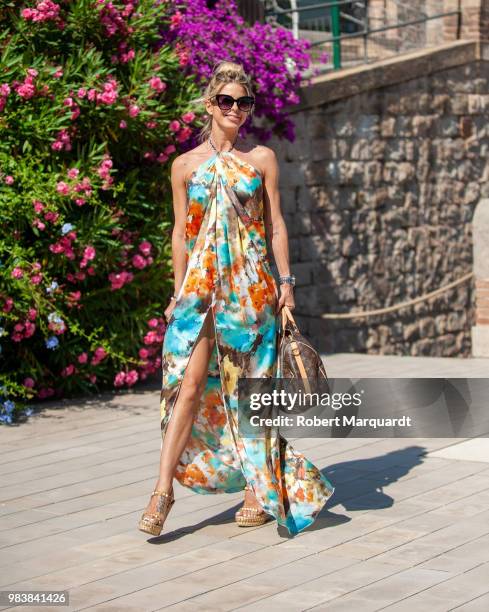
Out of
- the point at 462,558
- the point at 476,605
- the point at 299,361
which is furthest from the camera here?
the point at 299,361

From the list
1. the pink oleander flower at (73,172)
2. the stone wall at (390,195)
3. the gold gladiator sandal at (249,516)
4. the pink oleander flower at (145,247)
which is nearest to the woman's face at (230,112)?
the gold gladiator sandal at (249,516)

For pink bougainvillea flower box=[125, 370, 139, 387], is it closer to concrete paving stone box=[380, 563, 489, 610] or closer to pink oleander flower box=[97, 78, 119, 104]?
pink oleander flower box=[97, 78, 119, 104]

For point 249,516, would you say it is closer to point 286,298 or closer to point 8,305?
point 286,298

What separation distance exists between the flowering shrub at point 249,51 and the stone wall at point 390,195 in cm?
67

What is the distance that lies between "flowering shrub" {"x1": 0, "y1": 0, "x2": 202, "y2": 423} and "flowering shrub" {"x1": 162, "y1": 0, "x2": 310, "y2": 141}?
0.37m

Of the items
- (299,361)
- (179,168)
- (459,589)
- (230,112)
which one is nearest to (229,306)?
(299,361)

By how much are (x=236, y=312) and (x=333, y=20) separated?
857 cm

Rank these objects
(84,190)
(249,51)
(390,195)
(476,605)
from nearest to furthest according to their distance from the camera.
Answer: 1. (476,605)
2. (84,190)
3. (249,51)
4. (390,195)

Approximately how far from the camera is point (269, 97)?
10820 millimetres

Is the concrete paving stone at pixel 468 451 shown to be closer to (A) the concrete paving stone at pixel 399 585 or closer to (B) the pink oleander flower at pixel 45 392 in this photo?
(A) the concrete paving stone at pixel 399 585

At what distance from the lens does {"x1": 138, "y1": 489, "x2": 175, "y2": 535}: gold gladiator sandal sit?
197 inches

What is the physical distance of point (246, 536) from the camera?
518 cm

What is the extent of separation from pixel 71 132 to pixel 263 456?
406cm

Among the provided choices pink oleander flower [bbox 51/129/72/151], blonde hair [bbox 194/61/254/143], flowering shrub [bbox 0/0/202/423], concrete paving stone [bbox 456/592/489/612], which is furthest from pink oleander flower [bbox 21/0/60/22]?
concrete paving stone [bbox 456/592/489/612]
